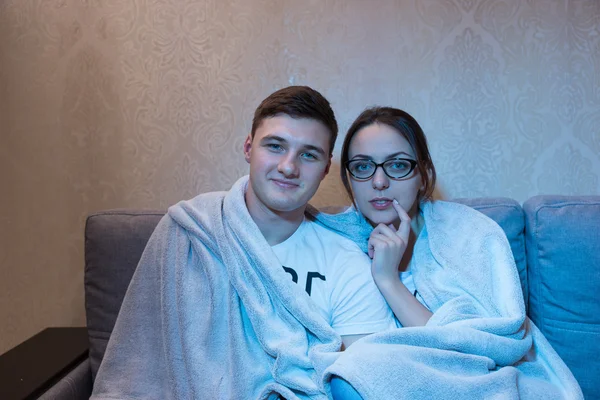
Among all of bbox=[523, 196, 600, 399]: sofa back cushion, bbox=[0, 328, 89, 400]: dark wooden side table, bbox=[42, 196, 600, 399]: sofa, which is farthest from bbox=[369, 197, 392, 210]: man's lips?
bbox=[0, 328, 89, 400]: dark wooden side table

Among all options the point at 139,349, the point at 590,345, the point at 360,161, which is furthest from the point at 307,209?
the point at 590,345

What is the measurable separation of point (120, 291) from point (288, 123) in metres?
0.75

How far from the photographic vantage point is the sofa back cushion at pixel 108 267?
5.08ft

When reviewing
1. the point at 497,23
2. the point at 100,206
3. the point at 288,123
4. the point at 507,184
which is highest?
the point at 497,23

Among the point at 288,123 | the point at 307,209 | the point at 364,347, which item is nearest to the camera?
the point at 364,347

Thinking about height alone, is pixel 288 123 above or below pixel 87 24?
below

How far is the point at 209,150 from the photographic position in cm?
184

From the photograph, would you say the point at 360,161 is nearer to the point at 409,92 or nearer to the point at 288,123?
the point at 288,123

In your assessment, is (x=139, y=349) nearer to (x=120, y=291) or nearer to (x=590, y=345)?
(x=120, y=291)

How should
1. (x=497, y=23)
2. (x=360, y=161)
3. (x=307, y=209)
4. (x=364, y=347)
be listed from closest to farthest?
(x=364, y=347) < (x=360, y=161) < (x=307, y=209) < (x=497, y=23)

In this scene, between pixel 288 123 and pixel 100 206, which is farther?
pixel 100 206

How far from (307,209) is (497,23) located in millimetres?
968

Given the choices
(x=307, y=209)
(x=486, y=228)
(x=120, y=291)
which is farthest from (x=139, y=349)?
(x=486, y=228)

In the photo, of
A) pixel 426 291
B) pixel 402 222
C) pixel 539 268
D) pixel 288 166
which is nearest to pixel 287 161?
pixel 288 166
